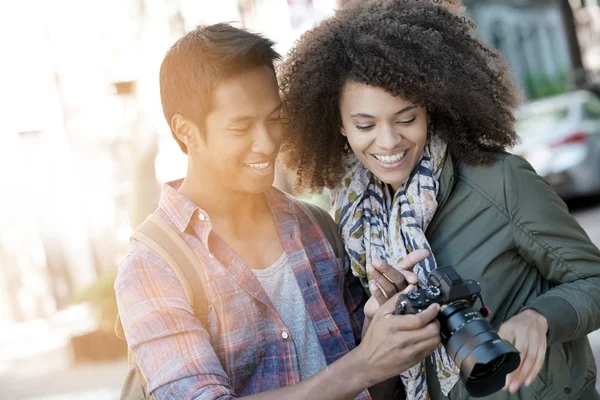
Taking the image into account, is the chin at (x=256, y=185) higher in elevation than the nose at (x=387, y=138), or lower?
lower

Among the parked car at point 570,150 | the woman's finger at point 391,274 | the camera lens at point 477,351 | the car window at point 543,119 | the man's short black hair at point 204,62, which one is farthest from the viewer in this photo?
the car window at point 543,119

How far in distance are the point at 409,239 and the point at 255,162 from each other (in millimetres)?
590

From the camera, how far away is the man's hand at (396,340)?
2.06 m

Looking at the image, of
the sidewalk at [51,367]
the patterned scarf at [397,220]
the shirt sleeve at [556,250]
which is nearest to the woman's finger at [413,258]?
the patterned scarf at [397,220]

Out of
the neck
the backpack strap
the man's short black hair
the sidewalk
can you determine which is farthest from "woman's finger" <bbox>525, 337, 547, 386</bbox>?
the sidewalk

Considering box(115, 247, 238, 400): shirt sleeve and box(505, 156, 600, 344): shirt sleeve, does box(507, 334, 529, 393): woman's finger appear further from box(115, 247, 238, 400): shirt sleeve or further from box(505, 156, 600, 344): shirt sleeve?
box(115, 247, 238, 400): shirt sleeve

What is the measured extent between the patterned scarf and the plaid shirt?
0.40 ft

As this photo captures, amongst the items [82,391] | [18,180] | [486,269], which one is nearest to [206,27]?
[486,269]

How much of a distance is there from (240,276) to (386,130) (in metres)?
0.68

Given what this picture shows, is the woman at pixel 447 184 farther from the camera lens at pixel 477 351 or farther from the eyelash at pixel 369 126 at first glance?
the camera lens at pixel 477 351

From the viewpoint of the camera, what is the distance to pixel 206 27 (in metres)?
2.76

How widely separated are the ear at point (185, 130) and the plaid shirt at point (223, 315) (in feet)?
0.62

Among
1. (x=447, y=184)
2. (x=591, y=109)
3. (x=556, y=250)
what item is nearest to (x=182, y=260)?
(x=447, y=184)

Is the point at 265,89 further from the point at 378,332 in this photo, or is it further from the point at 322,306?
the point at 378,332
